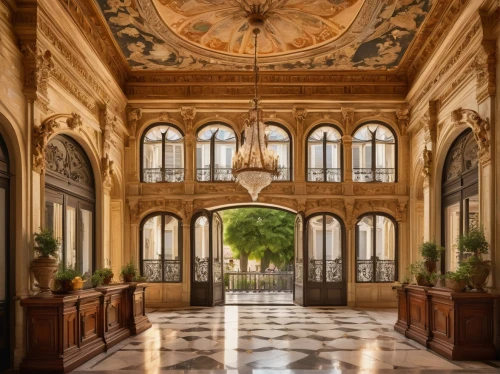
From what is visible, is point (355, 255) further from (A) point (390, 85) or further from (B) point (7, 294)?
(B) point (7, 294)

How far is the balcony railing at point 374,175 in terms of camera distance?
14.4m

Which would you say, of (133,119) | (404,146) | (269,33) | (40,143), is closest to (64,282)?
(40,143)

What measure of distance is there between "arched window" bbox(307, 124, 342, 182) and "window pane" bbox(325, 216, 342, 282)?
1215 mm

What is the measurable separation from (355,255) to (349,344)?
564cm

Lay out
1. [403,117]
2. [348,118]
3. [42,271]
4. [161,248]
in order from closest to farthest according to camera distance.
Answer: [42,271] → [403,117] → [348,118] → [161,248]

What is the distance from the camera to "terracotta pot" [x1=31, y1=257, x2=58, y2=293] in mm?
7426

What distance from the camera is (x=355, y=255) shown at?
14242mm

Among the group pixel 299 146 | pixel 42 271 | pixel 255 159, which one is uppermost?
pixel 299 146

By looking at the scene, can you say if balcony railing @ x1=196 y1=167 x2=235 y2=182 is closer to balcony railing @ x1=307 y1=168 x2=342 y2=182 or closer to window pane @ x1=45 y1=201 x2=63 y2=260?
balcony railing @ x1=307 y1=168 x2=342 y2=182

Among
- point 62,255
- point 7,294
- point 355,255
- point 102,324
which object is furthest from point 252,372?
point 355,255

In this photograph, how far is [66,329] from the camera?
7.04 metres

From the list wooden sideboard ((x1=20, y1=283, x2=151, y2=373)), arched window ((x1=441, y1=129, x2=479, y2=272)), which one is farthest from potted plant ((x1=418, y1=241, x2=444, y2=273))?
wooden sideboard ((x1=20, y1=283, x2=151, y2=373))

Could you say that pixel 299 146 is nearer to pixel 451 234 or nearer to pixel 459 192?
pixel 451 234

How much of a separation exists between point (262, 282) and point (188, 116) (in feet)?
25.6
